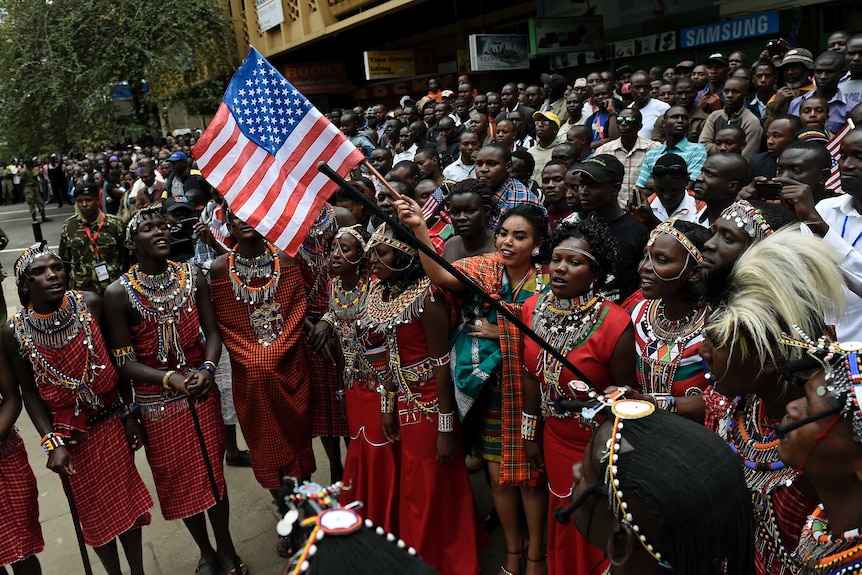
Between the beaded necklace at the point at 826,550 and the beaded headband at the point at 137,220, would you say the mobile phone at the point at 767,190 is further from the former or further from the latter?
the beaded headband at the point at 137,220

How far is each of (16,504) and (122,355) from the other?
950 millimetres

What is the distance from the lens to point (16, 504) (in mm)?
3623

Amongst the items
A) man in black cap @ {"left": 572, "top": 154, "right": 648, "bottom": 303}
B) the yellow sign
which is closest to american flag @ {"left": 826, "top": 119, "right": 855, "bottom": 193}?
man in black cap @ {"left": 572, "top": 154, "right": 648, "bottom": 303}

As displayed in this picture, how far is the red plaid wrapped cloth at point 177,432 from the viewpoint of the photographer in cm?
390

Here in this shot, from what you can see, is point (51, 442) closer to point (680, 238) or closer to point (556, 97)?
point (680, 238)

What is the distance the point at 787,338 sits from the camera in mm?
2182

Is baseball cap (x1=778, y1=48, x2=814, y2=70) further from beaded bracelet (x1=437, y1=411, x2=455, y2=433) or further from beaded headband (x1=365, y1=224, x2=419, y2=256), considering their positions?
beaded bracelet (x1=437, y1=411, x2=455, y2=433)

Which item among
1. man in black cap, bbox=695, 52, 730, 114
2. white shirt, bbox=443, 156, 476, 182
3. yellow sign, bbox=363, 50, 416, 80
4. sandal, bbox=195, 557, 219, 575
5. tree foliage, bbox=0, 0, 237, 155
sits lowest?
sandal, bbox=195, 557, 219, 575

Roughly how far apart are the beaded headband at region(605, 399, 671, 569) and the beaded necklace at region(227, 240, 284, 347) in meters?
2.86

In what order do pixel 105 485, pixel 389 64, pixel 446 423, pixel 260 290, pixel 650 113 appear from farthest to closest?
1. pixel 389 64
2. pixel 650 113
3. pixel 260 290
4. pixel 105 485
5. pixel 446 423

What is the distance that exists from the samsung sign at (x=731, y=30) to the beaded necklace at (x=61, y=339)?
40.0ft

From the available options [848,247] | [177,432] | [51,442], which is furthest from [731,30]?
[51,442]

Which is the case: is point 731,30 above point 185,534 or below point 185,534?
above

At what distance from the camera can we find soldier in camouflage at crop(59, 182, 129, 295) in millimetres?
7074
